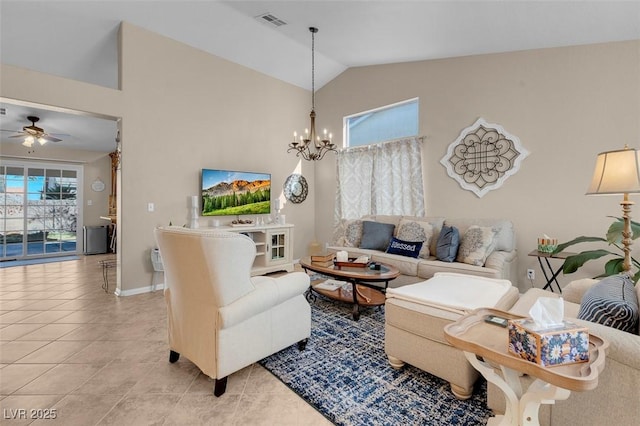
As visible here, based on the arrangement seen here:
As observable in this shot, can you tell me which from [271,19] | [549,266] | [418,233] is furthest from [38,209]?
[549,266]

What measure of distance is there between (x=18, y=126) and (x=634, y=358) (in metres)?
8.21

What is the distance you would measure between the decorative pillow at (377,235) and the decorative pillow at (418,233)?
195 mm

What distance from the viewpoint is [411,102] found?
189 inches

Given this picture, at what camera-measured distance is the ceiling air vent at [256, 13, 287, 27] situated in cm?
387

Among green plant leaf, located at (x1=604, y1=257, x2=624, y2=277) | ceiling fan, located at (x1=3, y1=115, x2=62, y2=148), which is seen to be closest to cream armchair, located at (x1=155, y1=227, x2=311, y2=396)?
green plant leaf, located at (x1=604, y1=257, x2=624, y2=277)

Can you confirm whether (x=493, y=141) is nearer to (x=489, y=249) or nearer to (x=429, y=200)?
(x=429, y=200)

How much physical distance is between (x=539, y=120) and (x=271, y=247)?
13.6 ft

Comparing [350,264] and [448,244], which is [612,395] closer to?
[350,264]

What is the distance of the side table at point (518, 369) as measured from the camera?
0.95 meters

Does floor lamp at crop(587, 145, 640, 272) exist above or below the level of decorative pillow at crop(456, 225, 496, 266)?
above

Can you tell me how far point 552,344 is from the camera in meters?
1.01

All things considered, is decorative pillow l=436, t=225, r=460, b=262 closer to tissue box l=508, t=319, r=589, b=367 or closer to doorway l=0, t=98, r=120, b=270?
tissue box l=508, t=319, r=589, b=367

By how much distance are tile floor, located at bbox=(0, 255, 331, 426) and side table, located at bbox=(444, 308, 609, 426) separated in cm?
92

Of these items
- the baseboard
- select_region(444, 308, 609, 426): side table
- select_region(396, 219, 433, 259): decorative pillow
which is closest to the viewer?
select_region(444, 308, 609, 426): side table
